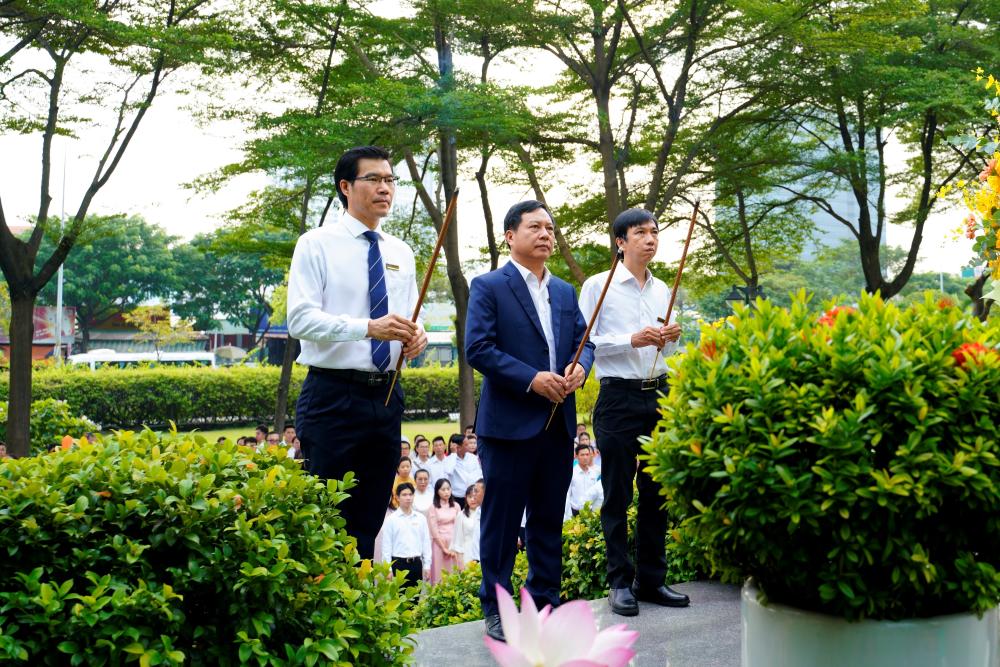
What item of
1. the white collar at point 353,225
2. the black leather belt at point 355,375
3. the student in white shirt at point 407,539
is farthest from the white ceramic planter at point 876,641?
the student in white shirt at point 407,539

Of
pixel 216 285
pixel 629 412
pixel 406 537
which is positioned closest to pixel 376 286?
pixel 629 412

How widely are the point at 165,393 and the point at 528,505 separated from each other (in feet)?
74.5

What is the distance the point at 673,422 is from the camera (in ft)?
8.24

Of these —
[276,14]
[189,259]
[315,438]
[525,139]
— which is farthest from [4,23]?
[189,259]

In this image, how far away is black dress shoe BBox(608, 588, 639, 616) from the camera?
13.7 ft

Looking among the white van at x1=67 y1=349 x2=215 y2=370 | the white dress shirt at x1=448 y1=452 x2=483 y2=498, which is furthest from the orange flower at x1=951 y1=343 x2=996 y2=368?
the white van at x1=67 y1=349 x2=215 y2=370

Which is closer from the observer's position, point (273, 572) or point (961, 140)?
point (273, 572)

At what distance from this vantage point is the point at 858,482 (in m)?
2.18

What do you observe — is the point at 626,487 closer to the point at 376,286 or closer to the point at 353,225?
the point at 376,286

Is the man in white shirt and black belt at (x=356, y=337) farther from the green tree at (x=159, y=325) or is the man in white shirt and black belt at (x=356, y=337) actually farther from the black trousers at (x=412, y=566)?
the green tree at (x=159, y=325)

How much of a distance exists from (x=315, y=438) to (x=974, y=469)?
2260mm

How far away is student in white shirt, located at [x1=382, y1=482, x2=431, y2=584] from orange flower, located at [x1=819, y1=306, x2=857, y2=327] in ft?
22.6

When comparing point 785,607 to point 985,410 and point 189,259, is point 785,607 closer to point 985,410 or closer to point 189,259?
point 985,410

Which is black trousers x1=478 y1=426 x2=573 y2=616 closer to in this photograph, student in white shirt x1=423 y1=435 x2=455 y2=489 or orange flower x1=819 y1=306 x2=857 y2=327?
orange flower x1=819 y1=306 x2=857 y2=327
